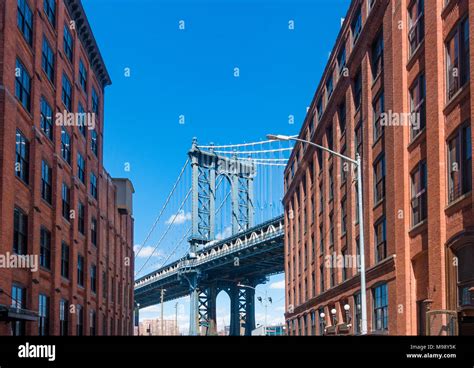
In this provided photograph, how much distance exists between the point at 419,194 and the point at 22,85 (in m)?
17.3

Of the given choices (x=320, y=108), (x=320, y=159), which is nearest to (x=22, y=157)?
(x=320, y=159)

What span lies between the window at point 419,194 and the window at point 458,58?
14.1 feet

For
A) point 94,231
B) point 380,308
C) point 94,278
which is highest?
point 94,231

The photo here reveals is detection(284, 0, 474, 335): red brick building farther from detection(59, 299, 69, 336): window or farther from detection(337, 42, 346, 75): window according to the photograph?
detection(59, 299, 69, 336): window

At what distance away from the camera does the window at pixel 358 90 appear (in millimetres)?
40031

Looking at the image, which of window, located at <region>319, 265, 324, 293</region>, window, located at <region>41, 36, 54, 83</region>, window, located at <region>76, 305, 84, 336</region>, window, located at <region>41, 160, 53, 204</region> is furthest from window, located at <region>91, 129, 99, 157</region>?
window, located at <region>319, 265, 324, 293</region>

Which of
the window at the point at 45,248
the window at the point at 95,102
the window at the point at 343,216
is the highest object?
the window at the point at 95,102

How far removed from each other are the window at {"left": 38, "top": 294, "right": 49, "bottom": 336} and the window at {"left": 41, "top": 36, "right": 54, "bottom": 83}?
11.3 m

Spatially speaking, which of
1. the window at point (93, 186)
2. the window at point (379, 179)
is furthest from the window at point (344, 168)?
the window at point (93, 186)

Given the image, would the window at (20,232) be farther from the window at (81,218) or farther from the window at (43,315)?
the window at (81,218)

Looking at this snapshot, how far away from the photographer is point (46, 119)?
115 ft

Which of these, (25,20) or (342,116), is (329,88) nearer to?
(342,116)
